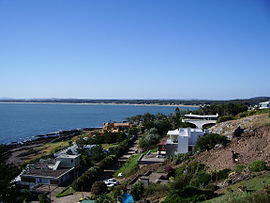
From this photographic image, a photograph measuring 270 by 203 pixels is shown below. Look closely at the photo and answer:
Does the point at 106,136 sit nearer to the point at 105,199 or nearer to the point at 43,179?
the point at 43,179

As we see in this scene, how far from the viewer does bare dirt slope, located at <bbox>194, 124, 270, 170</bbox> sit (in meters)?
17.0

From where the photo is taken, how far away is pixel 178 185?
14.1 metres

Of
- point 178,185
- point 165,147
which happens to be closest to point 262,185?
point 178,185

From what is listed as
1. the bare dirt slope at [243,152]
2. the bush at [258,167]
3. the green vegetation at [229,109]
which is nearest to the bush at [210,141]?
the bare dirt slope at [243,152]

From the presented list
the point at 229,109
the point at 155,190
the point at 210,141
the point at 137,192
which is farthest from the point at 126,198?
the point at 229,109

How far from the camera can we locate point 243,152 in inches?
726

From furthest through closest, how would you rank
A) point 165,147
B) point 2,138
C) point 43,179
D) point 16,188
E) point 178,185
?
point 2,138, point 165,147, point 43,179, point 16,188, point 178,185

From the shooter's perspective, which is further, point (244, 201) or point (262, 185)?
point (262, 185)

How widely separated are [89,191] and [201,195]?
1306 cm

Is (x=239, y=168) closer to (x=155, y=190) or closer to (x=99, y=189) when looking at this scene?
(x=155, y=190)

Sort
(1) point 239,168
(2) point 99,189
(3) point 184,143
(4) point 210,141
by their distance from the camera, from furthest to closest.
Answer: (3) point 184,143
(4) point 210,141
(2) point 99,189
(1) point 239,168

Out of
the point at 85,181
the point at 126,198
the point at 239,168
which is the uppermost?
the point at 239,168

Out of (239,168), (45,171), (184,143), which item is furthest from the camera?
(184,143)

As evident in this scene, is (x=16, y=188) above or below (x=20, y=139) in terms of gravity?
above
